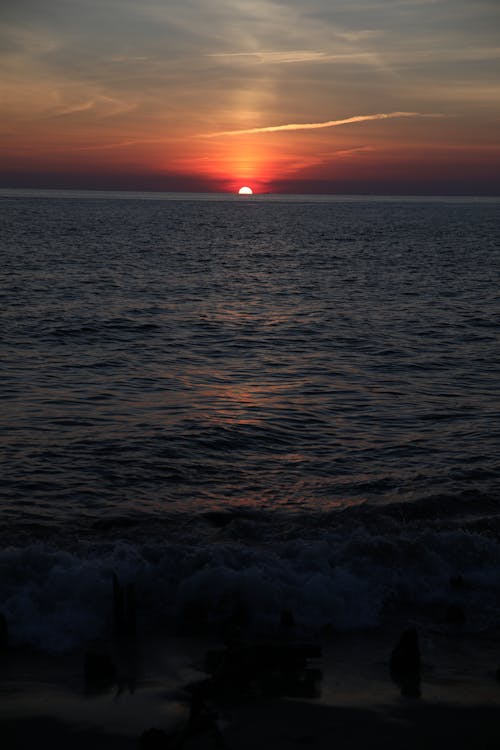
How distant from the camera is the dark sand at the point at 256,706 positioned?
688 cm

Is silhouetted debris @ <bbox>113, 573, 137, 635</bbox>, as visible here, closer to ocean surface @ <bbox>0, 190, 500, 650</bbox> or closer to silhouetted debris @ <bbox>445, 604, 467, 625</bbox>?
ocean surface @ <bbox>0, 190, 500, 650</bbox>

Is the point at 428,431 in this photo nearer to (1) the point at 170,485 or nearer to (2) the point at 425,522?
(2) the point at 425,522

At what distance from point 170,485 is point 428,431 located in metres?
6.70

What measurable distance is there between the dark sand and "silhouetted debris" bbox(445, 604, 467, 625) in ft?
2.50

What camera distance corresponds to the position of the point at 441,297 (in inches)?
Answer: 1743

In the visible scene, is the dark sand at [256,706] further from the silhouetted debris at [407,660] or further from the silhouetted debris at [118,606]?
the silhouetted debris at [118,606]

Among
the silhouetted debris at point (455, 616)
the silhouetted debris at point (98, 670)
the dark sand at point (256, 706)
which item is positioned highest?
the silhouetted debris at point (98, 670)

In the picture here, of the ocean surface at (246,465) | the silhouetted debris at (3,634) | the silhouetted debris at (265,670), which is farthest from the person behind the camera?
the ocean surface at (246,465)

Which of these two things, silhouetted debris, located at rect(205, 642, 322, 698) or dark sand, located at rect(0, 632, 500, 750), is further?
silhouetted debris, located at rect(205, 642, 322, 698)

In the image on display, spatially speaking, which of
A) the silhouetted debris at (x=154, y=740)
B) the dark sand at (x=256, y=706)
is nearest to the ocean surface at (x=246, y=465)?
the dark sand at (x=256, y=706)

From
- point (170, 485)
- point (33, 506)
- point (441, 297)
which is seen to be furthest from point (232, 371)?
point (441, 297)

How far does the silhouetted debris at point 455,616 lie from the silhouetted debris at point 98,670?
4.17m

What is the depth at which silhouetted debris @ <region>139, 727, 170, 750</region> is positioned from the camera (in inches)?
256

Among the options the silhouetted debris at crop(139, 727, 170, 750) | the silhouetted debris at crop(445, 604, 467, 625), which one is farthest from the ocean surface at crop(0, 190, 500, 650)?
the silhouetted debris at crop(139, 727, 170, 750)
